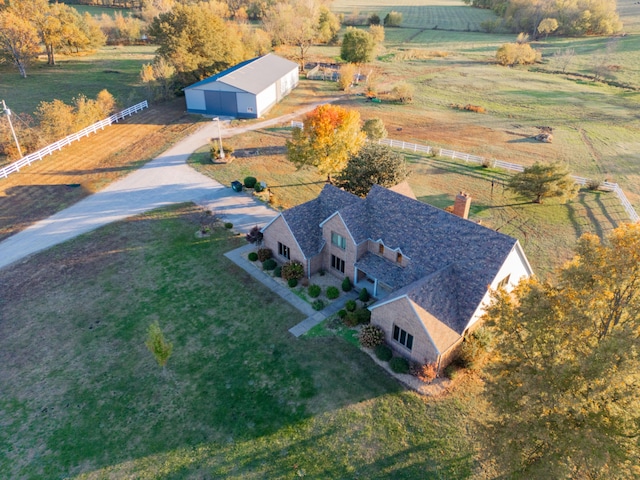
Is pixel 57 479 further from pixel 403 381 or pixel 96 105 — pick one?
pixel 96 105

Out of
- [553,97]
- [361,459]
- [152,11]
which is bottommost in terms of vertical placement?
[361,459]

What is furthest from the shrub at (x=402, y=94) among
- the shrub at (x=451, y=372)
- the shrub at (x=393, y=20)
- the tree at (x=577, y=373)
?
the shrub at (x=393, y=20)

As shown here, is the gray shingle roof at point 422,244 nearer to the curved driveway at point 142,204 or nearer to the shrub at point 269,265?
the shrub at point 269,265

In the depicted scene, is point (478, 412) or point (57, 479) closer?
point (57, 479)

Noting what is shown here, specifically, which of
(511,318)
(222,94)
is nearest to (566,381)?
(511,318)

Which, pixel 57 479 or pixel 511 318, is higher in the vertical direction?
pixel 511 318

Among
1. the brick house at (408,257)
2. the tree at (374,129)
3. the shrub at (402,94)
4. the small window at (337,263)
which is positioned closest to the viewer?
the brick house at (408,257)

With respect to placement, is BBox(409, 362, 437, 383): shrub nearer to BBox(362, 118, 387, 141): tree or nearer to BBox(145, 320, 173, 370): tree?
BBox(145, 320, 173, 370): tree
